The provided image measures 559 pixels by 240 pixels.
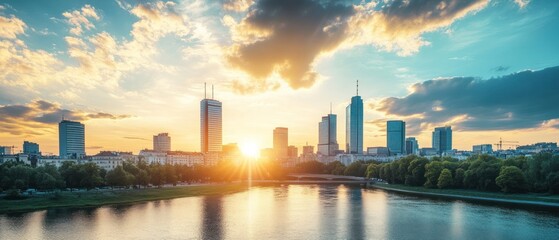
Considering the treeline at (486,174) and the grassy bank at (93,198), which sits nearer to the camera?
the grassy bank at (93,198)

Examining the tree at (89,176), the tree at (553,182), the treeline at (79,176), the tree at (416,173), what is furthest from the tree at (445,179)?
the tree at (89,176)

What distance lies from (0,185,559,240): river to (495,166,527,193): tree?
1268 cm

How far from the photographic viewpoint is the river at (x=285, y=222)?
155 ft

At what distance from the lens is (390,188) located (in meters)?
116

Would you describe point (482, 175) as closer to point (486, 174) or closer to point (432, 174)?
point (486, 174)

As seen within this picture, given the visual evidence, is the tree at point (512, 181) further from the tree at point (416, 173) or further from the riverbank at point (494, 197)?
the tree at point (416, 173)

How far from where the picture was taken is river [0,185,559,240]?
155 ft

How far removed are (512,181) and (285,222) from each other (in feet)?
188

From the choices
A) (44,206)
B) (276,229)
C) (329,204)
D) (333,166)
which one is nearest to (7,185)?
(44,206)

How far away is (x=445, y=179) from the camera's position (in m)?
97.2

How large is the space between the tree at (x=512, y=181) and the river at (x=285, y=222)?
41.6ft

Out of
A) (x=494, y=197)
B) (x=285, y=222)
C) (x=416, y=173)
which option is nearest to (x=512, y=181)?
(x=494, y=197)

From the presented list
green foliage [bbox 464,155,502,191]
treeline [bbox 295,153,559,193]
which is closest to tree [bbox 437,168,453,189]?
treeline [bbox 295,153,559,193]

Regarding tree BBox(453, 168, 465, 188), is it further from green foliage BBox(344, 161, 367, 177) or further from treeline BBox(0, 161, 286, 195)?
treeline BBox(0, 161, 286, 195)
